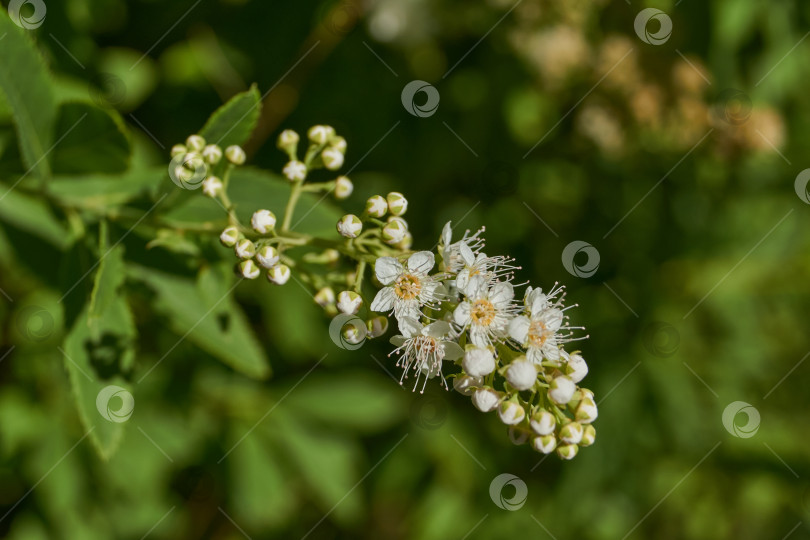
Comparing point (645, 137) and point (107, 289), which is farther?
point (645, 137)

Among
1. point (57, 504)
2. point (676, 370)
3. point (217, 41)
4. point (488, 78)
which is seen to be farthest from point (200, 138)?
point (676, 370)

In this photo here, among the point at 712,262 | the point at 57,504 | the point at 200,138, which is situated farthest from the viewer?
the point at 712,262

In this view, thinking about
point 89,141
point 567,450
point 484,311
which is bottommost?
point 89,141

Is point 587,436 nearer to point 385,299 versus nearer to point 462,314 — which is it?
point 462,314

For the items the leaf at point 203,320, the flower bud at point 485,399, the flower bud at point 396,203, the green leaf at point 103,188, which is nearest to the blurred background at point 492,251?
the green leaf at point 103,188

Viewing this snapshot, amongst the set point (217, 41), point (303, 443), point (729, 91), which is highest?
point (729, 91)

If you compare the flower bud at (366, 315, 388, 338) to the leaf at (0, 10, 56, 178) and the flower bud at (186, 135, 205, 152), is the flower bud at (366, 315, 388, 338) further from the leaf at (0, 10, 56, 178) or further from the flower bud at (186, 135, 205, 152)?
the leaf at (0, 10, 56, 178)

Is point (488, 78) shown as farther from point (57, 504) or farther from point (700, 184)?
point (57, 504)

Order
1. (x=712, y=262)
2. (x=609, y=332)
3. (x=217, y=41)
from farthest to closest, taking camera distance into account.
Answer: (x=712, y=262) < (x=609, y=332) < (x=217, y=41)

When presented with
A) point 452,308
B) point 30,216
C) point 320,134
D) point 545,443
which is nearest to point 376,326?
point 452,308
